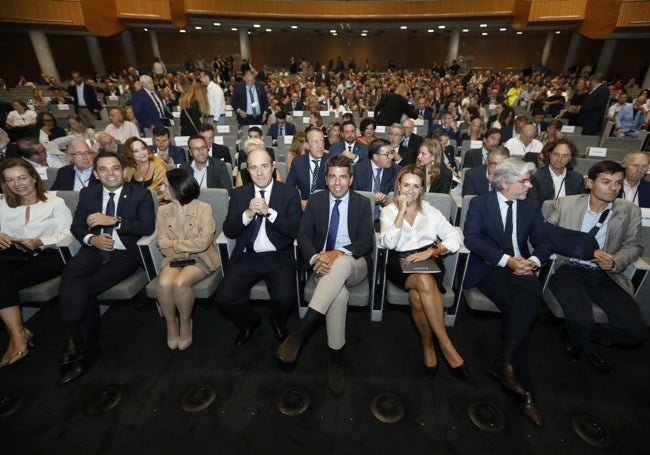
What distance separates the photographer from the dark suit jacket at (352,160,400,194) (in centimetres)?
336

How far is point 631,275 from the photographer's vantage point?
2221 millimetres

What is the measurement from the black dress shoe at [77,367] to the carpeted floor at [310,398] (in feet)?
0.16

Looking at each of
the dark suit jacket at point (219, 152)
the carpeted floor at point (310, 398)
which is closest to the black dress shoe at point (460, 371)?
the carpeted floor at point (310, 398)

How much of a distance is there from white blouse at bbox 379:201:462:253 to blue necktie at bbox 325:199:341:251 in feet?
1.11

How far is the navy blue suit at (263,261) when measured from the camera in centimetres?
230

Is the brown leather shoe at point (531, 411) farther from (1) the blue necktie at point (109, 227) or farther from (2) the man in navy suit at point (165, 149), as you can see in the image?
(2) the man in navy suit at point (165, 149)

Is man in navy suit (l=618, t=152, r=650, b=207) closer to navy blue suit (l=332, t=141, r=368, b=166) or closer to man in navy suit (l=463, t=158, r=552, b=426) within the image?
man in navy suit (l=463, t=158, r=552, b=426)

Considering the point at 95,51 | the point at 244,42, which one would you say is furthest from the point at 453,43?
the point at 95,51

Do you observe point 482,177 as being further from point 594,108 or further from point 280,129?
point 594,108

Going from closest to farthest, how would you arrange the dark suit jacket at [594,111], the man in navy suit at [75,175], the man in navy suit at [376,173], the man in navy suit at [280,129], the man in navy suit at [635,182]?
1. the man in navy suit at [635,182]
2. the man in navy suit at [75,175]
3. the man in navy suit at [376,173]
4. the man in navy suit at [280,129]
5. the dark suit jacket at [594,111]

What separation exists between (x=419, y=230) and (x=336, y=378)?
1180 millimetres

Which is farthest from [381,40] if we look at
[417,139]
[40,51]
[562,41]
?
[417,139]

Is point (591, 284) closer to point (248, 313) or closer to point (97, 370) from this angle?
point (248, 313)

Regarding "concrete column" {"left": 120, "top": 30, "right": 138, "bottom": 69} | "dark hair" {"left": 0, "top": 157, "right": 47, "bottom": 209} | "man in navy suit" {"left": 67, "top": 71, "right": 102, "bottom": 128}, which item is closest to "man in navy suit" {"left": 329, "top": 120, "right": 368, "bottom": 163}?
"dark hair" {"left": 0, "top": 157, "right": 47, "bottom": 209}
